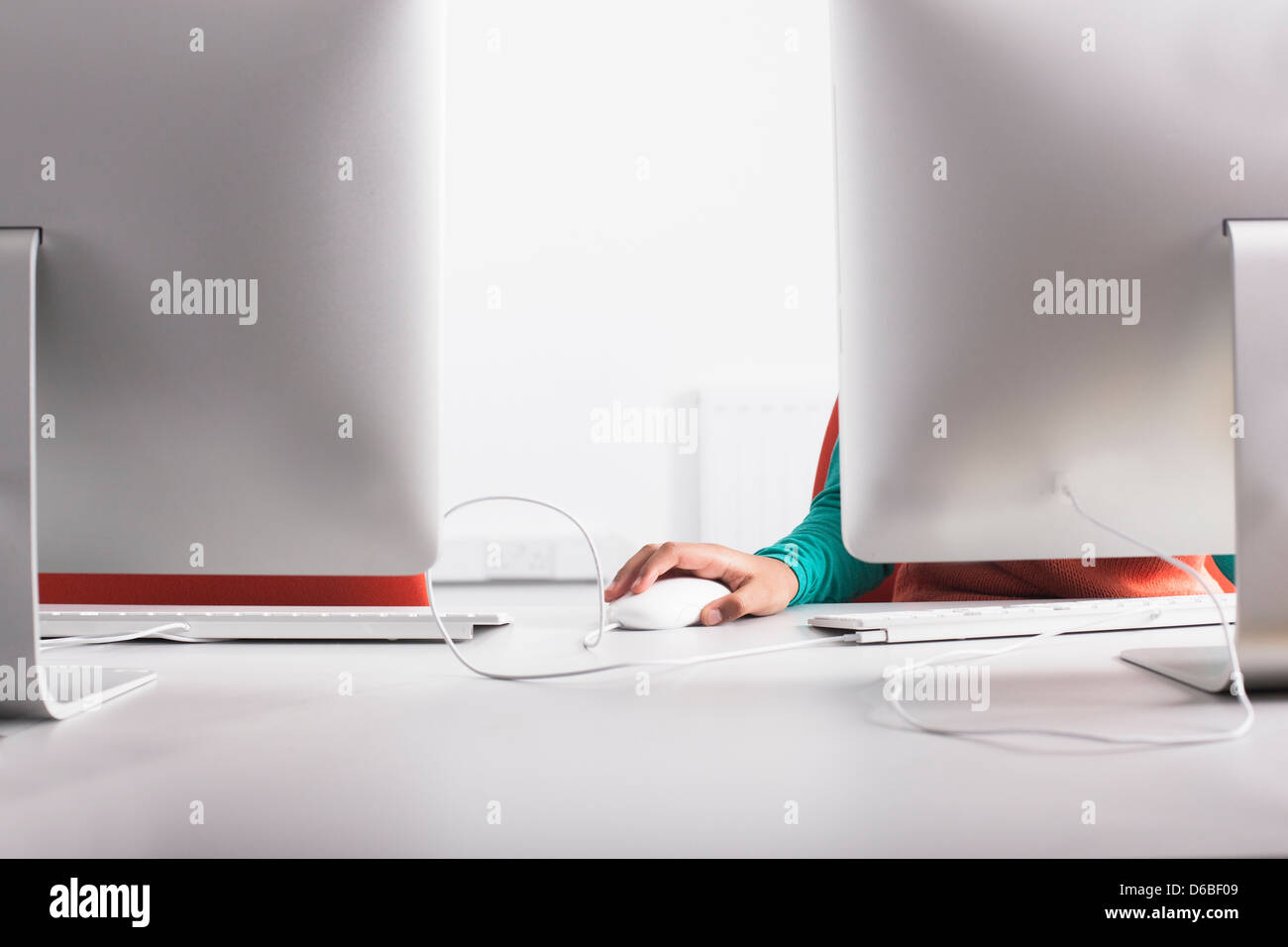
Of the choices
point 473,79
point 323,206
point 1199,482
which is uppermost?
point 473,79

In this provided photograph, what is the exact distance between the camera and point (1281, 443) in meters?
0.57

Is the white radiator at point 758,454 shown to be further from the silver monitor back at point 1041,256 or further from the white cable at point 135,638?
the silver monitor back at point 1041,256

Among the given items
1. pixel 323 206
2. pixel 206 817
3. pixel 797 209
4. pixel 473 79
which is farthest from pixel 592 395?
pixel 206 817

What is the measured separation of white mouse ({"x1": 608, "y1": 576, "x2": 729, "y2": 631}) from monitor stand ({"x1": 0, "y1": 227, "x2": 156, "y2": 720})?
513 millimetres

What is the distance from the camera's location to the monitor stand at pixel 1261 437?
1.85 feet

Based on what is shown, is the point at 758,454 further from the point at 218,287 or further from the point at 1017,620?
the point at 218,287

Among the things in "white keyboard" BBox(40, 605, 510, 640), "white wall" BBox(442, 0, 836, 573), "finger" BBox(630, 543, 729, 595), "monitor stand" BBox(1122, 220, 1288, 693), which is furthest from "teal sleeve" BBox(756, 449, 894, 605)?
"white wall" BBox(442, 0, 836, 573)

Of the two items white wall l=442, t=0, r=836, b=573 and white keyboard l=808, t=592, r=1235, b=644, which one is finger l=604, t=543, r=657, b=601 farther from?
white wall l=442, t=0, r=836, b=573

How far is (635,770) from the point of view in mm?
443

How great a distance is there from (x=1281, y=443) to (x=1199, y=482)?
0.06 metres

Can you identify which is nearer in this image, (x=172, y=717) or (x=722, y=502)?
(x=172, y=717)
